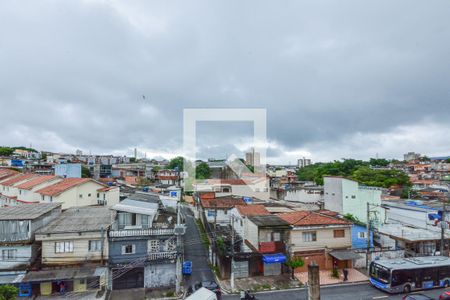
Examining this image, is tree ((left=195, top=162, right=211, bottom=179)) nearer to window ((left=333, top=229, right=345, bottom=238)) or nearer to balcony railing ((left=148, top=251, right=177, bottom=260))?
window ((left=333, top=229, right=345, bottom=238))

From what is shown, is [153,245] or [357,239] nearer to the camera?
[153,245]

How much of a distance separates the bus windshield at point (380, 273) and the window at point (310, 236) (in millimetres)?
4853

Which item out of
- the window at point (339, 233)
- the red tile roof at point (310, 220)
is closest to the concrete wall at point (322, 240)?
the window at point (339, 233)

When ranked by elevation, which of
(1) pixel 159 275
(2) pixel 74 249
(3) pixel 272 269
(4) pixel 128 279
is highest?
(2) pixel 74 249

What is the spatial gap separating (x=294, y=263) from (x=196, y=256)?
1018 centimetres

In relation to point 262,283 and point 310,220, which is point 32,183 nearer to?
point 262,283

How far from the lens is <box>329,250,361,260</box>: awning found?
21969 millimetres

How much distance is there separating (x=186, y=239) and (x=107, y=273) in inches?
492

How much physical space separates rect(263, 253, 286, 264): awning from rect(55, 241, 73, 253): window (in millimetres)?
15340

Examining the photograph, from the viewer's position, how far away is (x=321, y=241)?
2347 centimetres

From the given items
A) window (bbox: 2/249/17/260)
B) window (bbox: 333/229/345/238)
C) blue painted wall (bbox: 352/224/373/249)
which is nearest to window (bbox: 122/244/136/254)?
window (bbox: 2/249/17/260)

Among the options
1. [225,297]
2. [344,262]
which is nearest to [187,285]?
[225,297]

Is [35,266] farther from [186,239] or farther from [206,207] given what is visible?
[206,207]

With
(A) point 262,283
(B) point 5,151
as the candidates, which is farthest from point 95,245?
(B) point 5,151
